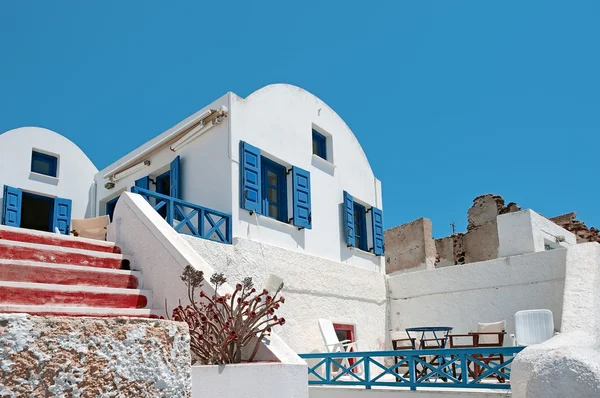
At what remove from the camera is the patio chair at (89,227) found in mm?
10680

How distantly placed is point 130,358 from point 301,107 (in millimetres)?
10343

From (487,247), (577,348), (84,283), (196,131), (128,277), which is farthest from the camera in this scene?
(487,247)

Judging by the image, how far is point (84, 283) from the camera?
543 cm

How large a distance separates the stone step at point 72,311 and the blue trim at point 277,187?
579cm

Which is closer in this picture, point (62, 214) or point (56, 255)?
point (56, 255)

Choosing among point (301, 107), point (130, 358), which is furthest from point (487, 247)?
point (130, 358)

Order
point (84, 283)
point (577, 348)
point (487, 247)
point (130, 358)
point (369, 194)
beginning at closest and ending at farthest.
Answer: point (130, 358)
point (577, 348)
point (84, 283)
point (369, 194)
point (487, 247)

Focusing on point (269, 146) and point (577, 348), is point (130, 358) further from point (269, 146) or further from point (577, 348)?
point (269, 146)

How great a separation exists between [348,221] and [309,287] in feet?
7.90

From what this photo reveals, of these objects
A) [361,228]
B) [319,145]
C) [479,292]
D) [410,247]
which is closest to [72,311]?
[319,145]

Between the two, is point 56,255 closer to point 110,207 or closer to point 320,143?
point 320,143

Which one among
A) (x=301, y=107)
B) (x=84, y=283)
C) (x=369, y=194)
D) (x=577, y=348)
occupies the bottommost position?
(x=577, y=348)

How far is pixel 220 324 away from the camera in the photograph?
4844 mm

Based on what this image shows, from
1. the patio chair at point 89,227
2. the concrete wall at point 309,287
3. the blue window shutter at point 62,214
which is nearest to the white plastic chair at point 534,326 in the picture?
the concrete wall at point 309,287
